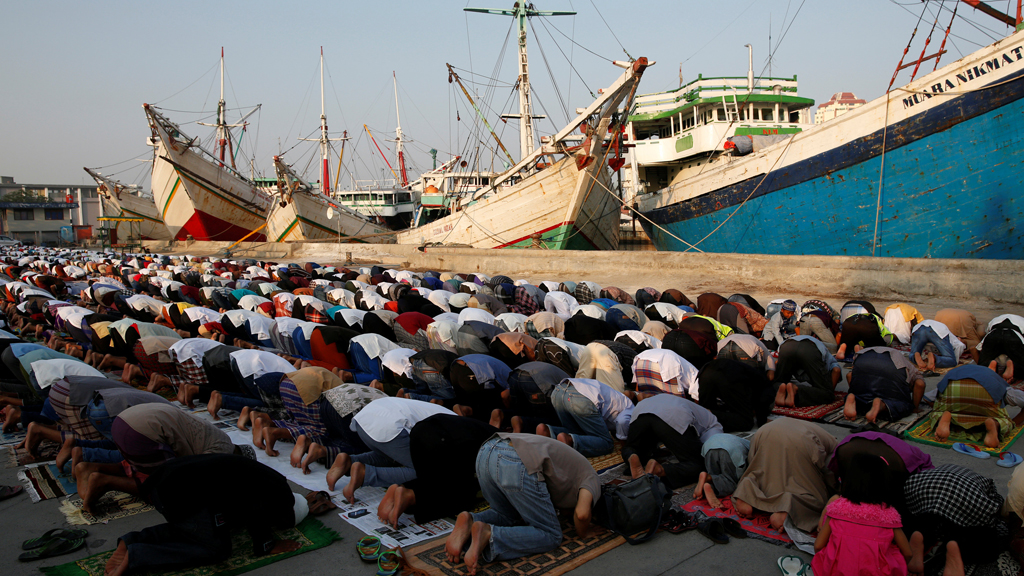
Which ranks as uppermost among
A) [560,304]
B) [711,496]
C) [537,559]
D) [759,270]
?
[759,270]

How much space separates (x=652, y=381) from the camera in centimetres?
523

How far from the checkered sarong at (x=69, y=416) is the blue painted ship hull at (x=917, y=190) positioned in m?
13.1

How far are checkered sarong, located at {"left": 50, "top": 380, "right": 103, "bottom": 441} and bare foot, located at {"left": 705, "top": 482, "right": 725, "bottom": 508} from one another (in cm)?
407

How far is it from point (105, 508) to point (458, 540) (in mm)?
2183

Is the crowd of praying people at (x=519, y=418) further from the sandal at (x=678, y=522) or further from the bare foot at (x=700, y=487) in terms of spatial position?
the sandal at (x=678, y=522)

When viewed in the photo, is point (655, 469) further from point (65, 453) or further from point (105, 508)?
point (65, 453)

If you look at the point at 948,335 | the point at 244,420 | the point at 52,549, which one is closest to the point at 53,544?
the point at 52,549

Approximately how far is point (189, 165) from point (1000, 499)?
33.5m

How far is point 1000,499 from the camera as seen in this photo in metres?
2.89

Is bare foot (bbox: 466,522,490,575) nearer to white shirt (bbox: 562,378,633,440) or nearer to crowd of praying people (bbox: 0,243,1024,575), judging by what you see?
crowd of praying people (bbox: 0,243,1024,575)

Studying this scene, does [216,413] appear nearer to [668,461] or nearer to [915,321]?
[668,461]

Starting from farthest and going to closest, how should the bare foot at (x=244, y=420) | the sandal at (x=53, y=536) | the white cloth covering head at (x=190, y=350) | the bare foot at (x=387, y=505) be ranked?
the white cloth covering head at (x=190, y=350) < the bare foot at (x=244, y=420) < the bare foot at (x=387, y=505) < the sandal at (x=53, y=536)

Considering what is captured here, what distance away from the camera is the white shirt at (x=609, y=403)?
4.57 meters

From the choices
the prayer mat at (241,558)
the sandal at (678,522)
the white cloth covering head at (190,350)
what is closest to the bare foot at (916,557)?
the sandal at (678,522)
